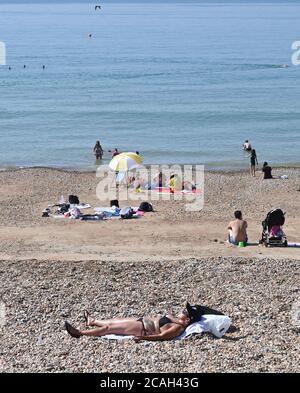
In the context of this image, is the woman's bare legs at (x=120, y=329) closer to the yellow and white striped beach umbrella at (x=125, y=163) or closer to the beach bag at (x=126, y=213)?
the beach bag at (x=126, y=213)

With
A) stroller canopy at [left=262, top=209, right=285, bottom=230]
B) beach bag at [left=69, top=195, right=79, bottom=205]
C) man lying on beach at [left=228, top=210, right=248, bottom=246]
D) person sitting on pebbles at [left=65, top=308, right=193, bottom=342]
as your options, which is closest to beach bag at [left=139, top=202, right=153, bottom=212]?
beach bag at [left=69, top=195, right=79, bottom=205]

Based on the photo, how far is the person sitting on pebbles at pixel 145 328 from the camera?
13.0 metres

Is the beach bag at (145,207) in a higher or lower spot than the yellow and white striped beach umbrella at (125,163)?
lower

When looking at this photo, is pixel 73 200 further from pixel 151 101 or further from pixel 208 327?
pixel 151 101

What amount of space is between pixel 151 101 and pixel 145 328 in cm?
4758

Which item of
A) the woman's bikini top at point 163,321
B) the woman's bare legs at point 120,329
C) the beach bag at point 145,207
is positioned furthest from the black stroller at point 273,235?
the woman's bare legs at point 120,329

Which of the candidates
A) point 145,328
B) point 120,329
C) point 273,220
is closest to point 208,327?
point 145,328

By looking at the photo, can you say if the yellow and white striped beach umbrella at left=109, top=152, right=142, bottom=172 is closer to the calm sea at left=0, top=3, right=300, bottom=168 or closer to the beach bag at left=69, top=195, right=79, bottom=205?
the beach bag at left=69, top=195, right=79, bottom=205

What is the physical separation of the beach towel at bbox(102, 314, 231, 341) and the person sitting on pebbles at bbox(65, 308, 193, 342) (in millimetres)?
68

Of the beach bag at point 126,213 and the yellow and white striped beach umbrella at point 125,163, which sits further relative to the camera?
the yellow and white striped beach umbrella at point 125,163

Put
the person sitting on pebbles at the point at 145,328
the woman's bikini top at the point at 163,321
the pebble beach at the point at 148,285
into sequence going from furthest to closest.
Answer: the woman's bikini top at the point at 163,321
the person sitting on pebbles at the point at 145,328
the pebble beach at the point at 148,285

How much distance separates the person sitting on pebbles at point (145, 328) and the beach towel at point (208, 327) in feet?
0.22

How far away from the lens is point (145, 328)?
1312 centimetres
